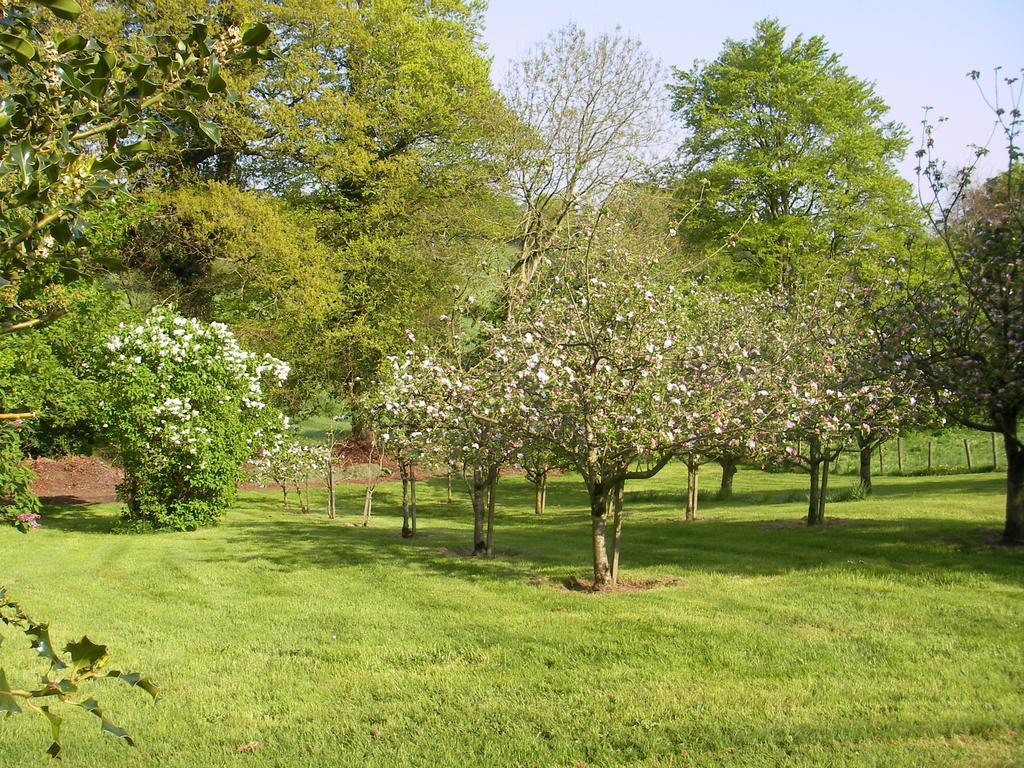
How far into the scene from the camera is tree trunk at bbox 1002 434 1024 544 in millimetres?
12352

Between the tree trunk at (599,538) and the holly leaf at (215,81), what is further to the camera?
the tree trunk at (599,538)

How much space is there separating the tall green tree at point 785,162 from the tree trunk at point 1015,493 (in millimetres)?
14950

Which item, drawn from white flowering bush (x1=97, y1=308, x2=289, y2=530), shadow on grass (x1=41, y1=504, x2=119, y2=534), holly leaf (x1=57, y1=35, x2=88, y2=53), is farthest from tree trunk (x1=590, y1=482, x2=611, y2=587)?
shadow on grass (x1=41, y1=504, x2=119, y2=534)

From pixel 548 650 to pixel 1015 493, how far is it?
8.37m

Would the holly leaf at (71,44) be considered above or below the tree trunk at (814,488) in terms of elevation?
above

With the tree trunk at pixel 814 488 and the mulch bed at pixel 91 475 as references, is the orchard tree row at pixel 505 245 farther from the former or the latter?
the mulch bed at pixel 91 475

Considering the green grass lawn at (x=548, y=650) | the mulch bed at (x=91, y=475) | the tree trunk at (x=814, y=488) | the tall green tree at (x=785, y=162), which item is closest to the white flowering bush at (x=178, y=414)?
the green grass lawn at (x=548, y=650)

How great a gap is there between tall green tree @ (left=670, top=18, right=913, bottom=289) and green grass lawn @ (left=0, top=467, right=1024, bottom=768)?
582 inches

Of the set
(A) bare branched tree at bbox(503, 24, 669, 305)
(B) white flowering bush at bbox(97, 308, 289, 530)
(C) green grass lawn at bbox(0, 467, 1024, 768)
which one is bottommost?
(C) green grass lawn at bbox(0, 467, 1024, 768)

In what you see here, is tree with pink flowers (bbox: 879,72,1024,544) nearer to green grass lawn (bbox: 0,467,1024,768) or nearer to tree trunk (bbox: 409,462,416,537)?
green grass lawn (bbox: 0,467,1024,768)

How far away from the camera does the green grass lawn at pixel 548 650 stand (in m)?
5.72

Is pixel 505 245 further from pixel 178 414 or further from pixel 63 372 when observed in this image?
pixel 63 372

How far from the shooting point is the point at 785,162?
29.2 m

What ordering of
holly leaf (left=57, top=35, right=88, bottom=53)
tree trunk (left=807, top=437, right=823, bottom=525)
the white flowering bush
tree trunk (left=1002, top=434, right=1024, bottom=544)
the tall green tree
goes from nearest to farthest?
1. holly leaf (left=57, top=35, right=88, bottom=53)
2. tree trunk (left=1002, top=434, right=1024, bottom=544)
3. tree trunk (left=807, top=437, right=823, bottom=525)
4. the white flowering bush
5. the tall green tree
